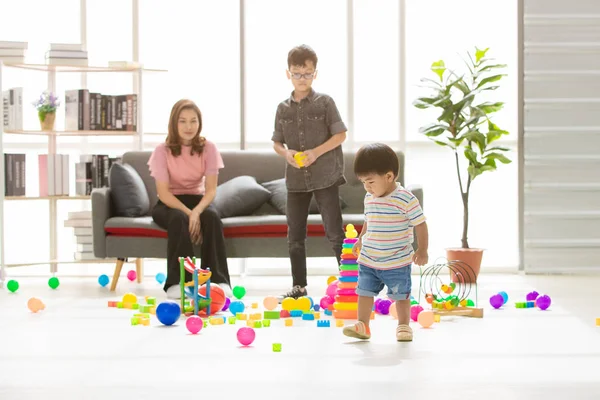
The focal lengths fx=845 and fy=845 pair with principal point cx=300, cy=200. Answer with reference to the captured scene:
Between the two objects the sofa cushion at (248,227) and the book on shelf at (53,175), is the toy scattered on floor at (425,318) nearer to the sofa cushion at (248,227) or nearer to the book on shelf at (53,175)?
the sofa cushion at (248,227)

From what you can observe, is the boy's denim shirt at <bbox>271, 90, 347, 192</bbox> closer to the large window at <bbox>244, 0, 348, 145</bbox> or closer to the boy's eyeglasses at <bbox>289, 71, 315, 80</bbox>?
the boy's eyeglasses at <bbox>289, 71, 315, 80</bbox>

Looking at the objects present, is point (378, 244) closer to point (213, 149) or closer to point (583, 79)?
point (213, 149)

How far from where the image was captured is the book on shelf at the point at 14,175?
18.0 feet

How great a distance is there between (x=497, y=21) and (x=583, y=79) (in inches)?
28.6

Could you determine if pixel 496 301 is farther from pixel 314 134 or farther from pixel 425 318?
pixel 314 134

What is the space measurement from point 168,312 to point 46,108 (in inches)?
101

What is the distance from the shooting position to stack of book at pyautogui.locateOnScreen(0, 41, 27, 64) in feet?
17.9

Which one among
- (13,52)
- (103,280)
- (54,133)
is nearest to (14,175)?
(54,133)

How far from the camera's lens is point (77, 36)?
242 inches

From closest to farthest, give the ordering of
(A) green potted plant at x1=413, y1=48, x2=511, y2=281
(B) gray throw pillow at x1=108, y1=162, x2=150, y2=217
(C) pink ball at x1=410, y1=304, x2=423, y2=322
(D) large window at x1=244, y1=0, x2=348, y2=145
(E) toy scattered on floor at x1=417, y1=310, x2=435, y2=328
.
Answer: (E) toy scattered on floor at x1=417, y1=310, x2=435, y2=328 < (C) pink ball at x1=410, y1=304, x2=423, y2=322 < (B) gray throw pillow at x1=108, y1=162, x2=150, y2=217 < (A) green potted plant at x1=413, y1=48, x2=511, y2=281 < (D) large window at x1=244, y1=0, x2=348, y2=145

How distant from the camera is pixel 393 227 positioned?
125 inches

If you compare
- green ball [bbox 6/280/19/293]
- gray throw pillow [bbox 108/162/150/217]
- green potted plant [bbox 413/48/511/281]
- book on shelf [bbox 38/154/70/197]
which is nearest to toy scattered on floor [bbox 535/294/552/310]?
green potted plant [bbox 413/48/511/281]

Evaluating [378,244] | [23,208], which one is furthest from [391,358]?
[23,208]

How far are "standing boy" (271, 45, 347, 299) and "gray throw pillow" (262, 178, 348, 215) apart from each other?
0.81 metres
